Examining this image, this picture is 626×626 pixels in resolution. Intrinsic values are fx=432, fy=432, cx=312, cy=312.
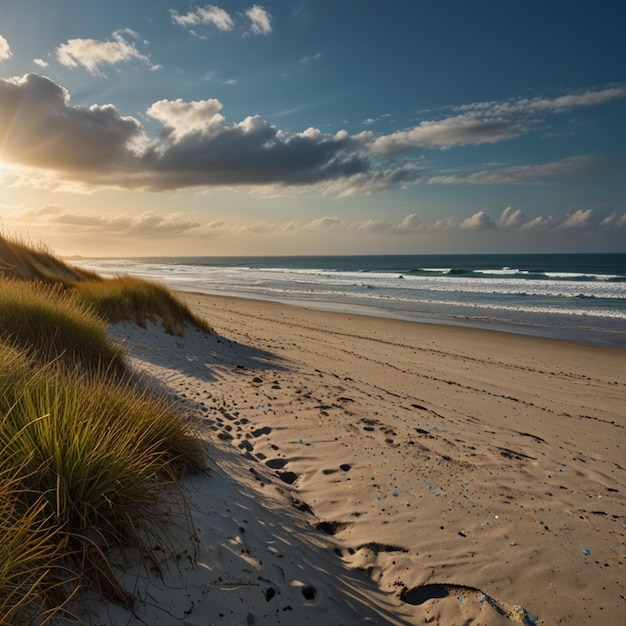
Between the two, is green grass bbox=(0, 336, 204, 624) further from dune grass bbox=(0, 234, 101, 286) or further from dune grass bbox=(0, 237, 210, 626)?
dune grass bbox=(0, 234, 101, 286)

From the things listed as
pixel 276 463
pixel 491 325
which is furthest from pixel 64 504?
pixel 491 325

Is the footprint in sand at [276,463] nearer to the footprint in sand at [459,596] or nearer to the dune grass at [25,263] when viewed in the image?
the footprint in sand at [459,596]

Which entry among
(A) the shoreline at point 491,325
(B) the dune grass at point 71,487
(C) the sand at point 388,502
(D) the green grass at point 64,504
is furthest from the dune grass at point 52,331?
(A) the shoreline at point 491,325

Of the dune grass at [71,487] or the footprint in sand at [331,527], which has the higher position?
the dune grass at [71,487]

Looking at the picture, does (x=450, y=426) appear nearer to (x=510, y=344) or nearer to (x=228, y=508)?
(x=228, y=508)

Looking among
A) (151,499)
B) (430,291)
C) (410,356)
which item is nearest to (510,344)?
(410,356)

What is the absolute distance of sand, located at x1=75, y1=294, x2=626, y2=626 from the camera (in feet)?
9.32

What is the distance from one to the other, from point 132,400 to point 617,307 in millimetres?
29870

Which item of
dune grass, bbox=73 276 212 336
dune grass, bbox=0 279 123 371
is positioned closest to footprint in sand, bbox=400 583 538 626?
dune grass, bbox=0 279 123 371

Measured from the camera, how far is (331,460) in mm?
5219

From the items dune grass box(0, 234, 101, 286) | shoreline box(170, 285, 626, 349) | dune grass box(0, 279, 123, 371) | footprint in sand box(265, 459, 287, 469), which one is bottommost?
footprint in sand box(265, 459, 287, 469)

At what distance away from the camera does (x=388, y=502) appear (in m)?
4.35

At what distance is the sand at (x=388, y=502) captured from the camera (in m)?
2.84

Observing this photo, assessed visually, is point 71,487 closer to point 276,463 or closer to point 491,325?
point 276,463
